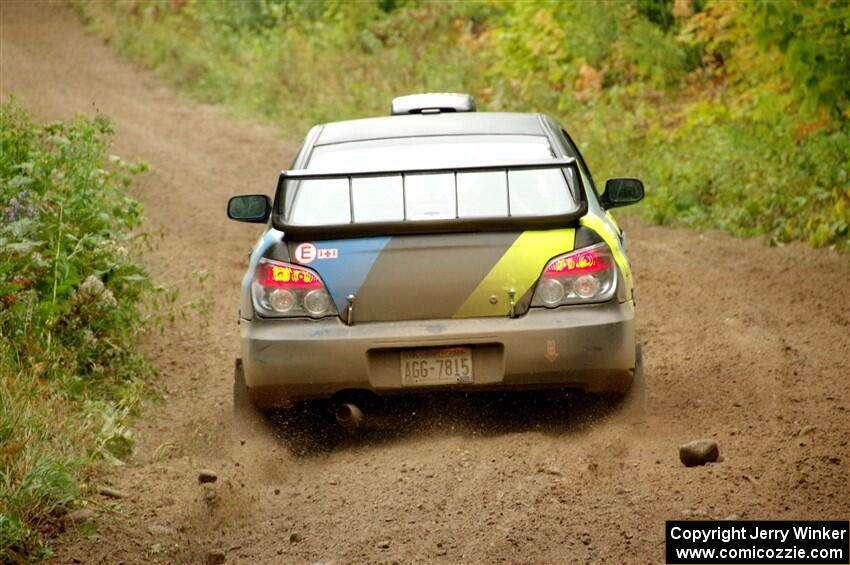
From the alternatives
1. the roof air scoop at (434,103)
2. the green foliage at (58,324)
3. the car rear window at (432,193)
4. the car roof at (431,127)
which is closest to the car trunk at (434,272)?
the car rear window at (432,193)

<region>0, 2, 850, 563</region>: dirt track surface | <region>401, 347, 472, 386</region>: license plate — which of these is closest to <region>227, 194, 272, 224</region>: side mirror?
<region>0, 2, 850, 563</region>: dirt track surface

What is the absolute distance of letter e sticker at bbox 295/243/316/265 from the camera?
6.25 metres

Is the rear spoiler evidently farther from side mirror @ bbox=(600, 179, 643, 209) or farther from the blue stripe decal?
side mirror @ bbox=(600, 179, 643, 209)

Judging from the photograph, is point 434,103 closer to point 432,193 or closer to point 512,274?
point 432,193

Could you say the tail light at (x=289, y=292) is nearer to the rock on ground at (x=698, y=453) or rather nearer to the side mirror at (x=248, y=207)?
the side mirror at (x=248, y=207)

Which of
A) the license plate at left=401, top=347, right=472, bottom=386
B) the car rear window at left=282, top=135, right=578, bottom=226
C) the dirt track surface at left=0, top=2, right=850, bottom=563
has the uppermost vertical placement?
the car rear window at left=282, top=135, right=578, bottom=226

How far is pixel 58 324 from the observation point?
8.00 metres

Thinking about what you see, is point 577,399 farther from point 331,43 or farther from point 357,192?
point 331,43

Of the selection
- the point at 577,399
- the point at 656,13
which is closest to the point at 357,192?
the point at 577,399

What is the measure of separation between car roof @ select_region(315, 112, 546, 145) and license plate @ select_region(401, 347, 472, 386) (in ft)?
4.86

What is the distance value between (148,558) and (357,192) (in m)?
2.10

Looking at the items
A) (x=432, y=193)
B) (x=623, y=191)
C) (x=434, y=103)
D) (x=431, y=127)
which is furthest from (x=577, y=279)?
(x=434, y=103)

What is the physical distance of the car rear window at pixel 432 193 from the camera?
643 cm

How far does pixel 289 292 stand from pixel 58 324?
2.25 meters
